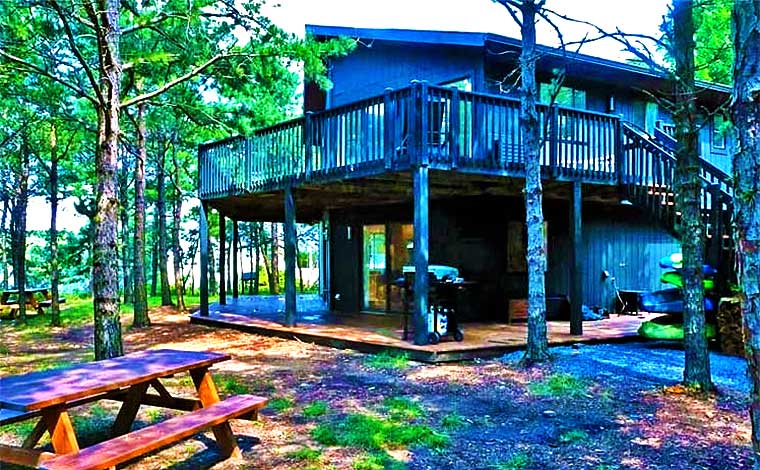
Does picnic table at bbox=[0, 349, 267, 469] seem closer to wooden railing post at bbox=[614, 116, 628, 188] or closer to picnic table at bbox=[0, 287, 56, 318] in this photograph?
wooden railing post at bbox=[614, 116, 628, 188]

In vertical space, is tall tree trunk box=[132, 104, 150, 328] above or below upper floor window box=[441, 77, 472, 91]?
below

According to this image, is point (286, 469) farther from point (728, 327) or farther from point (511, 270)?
point (511, 270)

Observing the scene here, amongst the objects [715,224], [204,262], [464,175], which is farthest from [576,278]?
[204,262]

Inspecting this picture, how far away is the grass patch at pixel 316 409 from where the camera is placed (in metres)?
5.20

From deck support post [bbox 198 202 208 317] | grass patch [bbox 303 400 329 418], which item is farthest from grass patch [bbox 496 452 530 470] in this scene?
deck support post [bbox 198 202 208 317]

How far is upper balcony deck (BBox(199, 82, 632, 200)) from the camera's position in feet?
26.3

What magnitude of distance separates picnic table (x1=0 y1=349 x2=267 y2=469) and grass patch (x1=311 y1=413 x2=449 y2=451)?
2.10 ft

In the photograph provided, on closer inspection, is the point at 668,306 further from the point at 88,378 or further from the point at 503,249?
the point at 88,378

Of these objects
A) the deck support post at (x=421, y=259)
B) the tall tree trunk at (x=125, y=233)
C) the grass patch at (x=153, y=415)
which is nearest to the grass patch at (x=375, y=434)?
the grass patch at (x=153, y=415)

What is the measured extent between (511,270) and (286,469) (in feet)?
26.9

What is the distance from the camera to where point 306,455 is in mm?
A: 4086

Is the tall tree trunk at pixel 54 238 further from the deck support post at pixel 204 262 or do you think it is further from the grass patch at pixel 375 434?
the grass patch at pixel 375 434

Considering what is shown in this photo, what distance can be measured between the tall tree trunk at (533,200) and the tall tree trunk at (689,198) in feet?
5.29

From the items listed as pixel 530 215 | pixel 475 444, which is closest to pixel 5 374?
pixel 475 444
